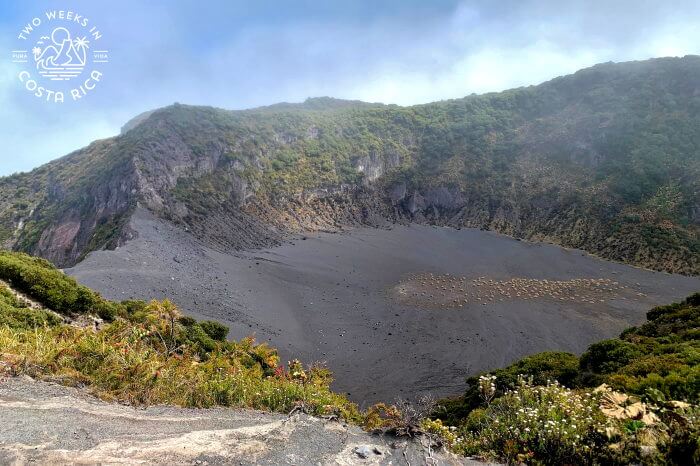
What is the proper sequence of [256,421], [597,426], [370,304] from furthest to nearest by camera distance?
1. [370,304]
2. [256,421]
3. [597,426]

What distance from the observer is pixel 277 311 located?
140ft

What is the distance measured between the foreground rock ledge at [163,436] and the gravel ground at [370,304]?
74.0 feet

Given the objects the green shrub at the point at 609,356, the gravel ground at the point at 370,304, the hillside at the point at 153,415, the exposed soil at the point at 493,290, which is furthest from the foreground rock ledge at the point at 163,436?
the exposed soil at the point at 493,290

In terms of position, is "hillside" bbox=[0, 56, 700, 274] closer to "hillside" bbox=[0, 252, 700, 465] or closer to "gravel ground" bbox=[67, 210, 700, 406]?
"gravel ground" bbox=[67, 210, 700, 406]

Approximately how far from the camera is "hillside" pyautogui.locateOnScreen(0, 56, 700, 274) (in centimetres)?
6278

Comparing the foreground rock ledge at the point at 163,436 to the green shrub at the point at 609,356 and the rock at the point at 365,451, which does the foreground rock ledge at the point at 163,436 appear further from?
the green shrub at the point at 609,356

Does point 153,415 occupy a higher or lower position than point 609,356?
→ higher

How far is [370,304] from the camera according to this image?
46812 millimetres

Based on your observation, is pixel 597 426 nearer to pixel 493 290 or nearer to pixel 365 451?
pixel 365 451

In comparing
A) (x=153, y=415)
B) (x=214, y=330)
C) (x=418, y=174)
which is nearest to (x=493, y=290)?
(x=214, y=330)

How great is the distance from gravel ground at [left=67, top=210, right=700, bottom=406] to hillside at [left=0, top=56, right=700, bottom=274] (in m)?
7.26

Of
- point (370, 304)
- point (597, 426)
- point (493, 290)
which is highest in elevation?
point (597, 426)

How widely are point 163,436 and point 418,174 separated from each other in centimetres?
9458

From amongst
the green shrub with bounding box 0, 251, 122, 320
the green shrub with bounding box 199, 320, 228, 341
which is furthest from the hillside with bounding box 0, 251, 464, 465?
the green shrub with bounding box 199, 320, 228, 341
